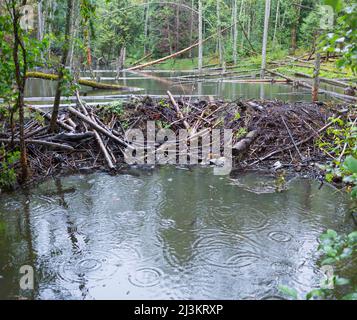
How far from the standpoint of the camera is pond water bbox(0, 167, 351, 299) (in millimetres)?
3680

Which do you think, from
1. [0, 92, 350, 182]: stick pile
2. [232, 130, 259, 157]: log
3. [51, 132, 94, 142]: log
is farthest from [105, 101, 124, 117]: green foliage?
[232, 130, 259, 157]: log

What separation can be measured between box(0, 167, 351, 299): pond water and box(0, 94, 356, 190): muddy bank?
2.34 ft

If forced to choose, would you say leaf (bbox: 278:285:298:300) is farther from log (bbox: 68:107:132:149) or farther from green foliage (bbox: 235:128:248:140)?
green foliage (bbox: 235:128:248:140)

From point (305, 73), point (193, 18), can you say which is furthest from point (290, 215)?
point (193, 18)

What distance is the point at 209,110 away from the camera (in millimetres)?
9641

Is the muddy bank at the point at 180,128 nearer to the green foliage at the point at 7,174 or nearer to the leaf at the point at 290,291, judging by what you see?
the green foliage at the point at 7,174

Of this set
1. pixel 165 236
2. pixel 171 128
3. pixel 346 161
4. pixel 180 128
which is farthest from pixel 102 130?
pixel 346 161

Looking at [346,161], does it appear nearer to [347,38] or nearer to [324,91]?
[347,38]

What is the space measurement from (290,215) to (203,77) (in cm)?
2086

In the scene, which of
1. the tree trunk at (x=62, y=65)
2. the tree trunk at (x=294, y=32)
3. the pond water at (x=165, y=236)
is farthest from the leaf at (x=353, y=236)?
the tree trunk at (x=294, y=32)

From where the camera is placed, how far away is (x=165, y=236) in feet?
15.5

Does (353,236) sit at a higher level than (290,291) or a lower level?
higher

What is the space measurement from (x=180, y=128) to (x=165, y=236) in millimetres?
4700

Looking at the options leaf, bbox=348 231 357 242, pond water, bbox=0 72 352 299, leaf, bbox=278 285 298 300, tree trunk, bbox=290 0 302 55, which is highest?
tree trunk, bbox=290 0 302 55
